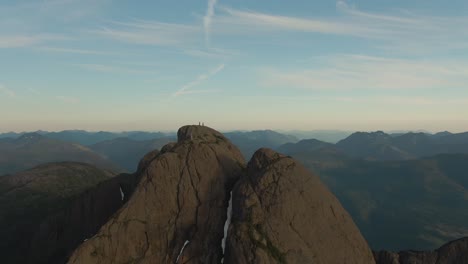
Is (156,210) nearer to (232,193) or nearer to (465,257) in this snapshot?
(232,193)

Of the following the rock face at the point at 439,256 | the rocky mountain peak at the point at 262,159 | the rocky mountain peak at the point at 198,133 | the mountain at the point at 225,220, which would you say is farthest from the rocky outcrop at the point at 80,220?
the rock face at the point at 439,256

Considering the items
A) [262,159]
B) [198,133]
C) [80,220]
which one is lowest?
[80,220]

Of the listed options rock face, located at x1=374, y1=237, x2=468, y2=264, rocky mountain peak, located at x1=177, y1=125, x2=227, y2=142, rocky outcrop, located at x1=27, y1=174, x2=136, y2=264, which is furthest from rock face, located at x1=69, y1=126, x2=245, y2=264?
rock face, located at x1=374, y1=237, x2=468, y2=264

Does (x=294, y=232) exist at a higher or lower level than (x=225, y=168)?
lower

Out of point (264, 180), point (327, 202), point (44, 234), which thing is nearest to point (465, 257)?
point (327, 202)

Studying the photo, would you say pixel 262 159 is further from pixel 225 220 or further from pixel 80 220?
pixel 80 220

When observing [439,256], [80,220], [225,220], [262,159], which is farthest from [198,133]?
[439,256]
